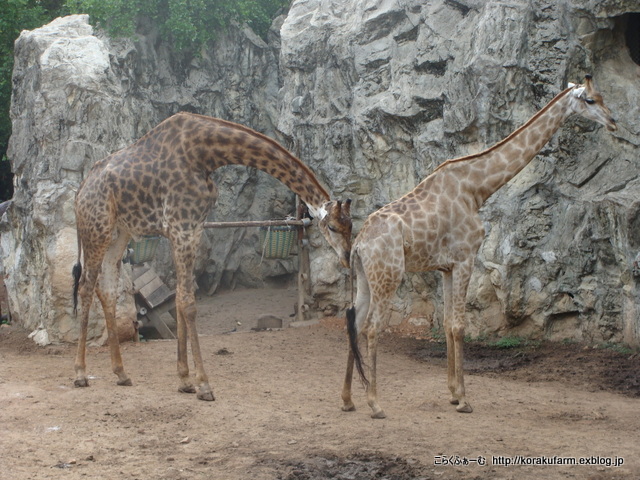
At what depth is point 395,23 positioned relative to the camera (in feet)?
39.5

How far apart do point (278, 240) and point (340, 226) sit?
6077mm

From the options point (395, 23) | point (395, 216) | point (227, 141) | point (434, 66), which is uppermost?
point (395, 23)

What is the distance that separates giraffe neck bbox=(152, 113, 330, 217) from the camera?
7277mm

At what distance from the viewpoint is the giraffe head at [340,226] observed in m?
6.79

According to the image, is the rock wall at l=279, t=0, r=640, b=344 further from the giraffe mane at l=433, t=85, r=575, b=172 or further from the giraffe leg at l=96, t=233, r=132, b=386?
the giraffe leg at l=96, t=233, r=132, b=386

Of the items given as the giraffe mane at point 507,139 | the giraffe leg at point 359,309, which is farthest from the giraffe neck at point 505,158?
the giraffe leg at point 359,309

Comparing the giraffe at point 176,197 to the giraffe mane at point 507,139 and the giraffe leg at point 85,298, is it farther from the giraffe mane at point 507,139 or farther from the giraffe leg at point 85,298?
the giraffe mane at point 507,139

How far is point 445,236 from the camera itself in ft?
22.9

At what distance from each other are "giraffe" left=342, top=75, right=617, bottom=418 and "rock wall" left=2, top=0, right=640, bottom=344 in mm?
2091

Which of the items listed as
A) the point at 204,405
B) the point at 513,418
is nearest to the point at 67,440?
the point at 204,405

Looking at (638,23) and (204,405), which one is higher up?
(638,23)

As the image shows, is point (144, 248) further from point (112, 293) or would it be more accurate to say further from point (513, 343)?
point (513, 343)

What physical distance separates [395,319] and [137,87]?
837 cm

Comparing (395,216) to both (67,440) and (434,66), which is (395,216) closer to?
(67,440)
